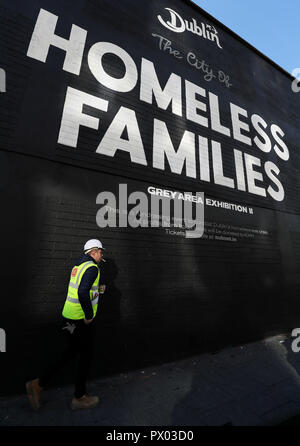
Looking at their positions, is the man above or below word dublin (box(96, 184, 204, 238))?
below

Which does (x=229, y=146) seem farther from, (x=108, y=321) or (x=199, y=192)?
(x=108, y=321)

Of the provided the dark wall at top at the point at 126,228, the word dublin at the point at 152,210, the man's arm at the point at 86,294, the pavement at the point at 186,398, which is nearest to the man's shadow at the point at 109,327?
the dark wall at top at the point at 126,228

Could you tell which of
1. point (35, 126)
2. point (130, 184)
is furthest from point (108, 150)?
point (35, 126)

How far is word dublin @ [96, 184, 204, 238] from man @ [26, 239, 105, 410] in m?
1.34

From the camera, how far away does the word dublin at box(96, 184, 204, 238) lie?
3.93 m

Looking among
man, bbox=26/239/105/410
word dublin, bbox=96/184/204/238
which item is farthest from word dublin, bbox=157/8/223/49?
man, bbox=26/239/105/410

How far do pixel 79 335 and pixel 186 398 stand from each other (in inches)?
67.7

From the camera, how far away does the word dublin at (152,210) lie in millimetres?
3932

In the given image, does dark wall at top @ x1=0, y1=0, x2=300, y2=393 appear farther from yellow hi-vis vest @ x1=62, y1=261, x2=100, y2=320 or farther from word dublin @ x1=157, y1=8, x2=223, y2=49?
yellow hi-vis vest @ x1=62, y1=261, x2=100, y2=320

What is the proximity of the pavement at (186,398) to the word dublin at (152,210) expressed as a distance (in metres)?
2.54

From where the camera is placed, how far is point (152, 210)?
4.38 meters

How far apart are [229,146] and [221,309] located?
445 centimetres

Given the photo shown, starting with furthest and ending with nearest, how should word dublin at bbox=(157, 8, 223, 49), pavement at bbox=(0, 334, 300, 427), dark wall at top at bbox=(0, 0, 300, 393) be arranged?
word dublin at bbox=(157, 8, 223, 49), dark wall at top at bbox=(0, 0, 300, 393), pavement at bbox=(0, 334, 300, 427)

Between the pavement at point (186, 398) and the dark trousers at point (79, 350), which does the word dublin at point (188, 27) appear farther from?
the pavement at point (186, 398)
